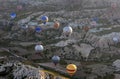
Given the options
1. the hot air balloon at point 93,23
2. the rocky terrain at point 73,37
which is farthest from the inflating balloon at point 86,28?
the hot air balloon at point 93,23

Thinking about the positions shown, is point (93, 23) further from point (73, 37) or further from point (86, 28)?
point (73, 37)

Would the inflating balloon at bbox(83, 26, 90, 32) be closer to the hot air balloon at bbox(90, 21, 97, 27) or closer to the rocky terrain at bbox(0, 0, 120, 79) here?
the rocky terrain at bbox(0, 0, 120, 79)

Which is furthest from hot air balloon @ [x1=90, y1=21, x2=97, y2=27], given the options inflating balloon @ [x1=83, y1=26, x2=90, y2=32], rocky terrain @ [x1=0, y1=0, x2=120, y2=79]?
inflating balloon @ [x1=83, y1=26, x2=90, y2=32]

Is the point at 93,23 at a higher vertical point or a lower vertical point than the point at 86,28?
higher

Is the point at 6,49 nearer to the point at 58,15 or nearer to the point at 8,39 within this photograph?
the point at 8,39

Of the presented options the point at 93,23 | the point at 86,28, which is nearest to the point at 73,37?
the point at 86,28

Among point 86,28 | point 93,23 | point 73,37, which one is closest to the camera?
point 73,37

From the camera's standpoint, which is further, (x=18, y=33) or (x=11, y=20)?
(x=11, y=20)

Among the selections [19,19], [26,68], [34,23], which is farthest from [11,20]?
[26,68]
